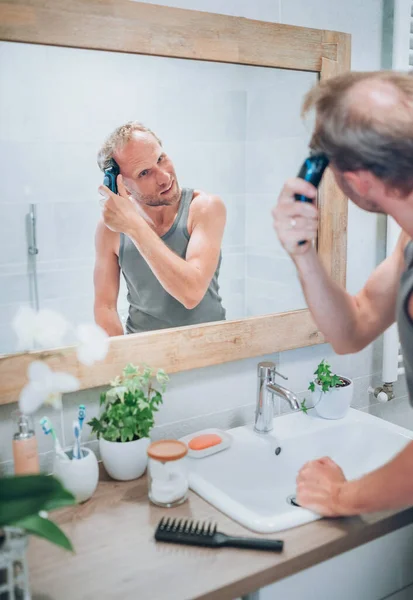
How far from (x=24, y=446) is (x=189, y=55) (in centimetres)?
82

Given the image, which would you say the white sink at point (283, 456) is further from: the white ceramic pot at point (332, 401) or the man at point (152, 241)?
the man at point (152, 241)

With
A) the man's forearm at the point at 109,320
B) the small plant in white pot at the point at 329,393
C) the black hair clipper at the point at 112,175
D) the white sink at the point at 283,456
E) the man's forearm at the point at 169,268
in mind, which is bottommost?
the white sink at the point at 283,456

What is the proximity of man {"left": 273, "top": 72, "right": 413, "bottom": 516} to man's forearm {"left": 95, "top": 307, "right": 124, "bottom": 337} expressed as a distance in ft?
1.23

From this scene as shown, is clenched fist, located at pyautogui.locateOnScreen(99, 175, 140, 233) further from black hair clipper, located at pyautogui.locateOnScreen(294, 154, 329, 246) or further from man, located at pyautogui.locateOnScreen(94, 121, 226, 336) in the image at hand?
black hair clipper, located at pyautogui.locateOnScreen(294, 154, 329, 246)

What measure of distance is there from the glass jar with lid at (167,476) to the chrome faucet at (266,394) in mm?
313

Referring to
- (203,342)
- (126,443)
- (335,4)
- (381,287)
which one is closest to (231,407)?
(203,342)

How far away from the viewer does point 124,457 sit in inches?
44.7

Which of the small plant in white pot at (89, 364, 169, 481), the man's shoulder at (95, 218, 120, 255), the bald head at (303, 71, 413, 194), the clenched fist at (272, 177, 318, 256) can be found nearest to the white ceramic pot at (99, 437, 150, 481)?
the small plant in white pot at (89, 364, 169, 481)

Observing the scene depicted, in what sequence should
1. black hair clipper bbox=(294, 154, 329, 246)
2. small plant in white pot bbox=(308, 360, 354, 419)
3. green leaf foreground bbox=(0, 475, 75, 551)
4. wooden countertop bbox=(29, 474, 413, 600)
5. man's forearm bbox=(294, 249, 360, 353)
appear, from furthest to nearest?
small plant in white pot bbox=(308, 360, 354, 419)
man's forearm bbox=(294, 249, 360, 353)
black hair clipper bbox=(294, 154, 329, 246)
wooden countertop bbox=(29, 474, 413, 600)
green leaf foreground bbox=(0, 475, 75, 551)

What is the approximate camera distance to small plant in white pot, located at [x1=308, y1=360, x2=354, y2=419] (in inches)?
56.6

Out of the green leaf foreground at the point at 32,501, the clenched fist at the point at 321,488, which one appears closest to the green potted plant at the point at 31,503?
the green leaf foreground at the point at 32,501

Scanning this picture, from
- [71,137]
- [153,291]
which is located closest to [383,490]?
[153,291]

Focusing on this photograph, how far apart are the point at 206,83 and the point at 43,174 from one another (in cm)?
40

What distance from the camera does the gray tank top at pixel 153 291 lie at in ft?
3.89
